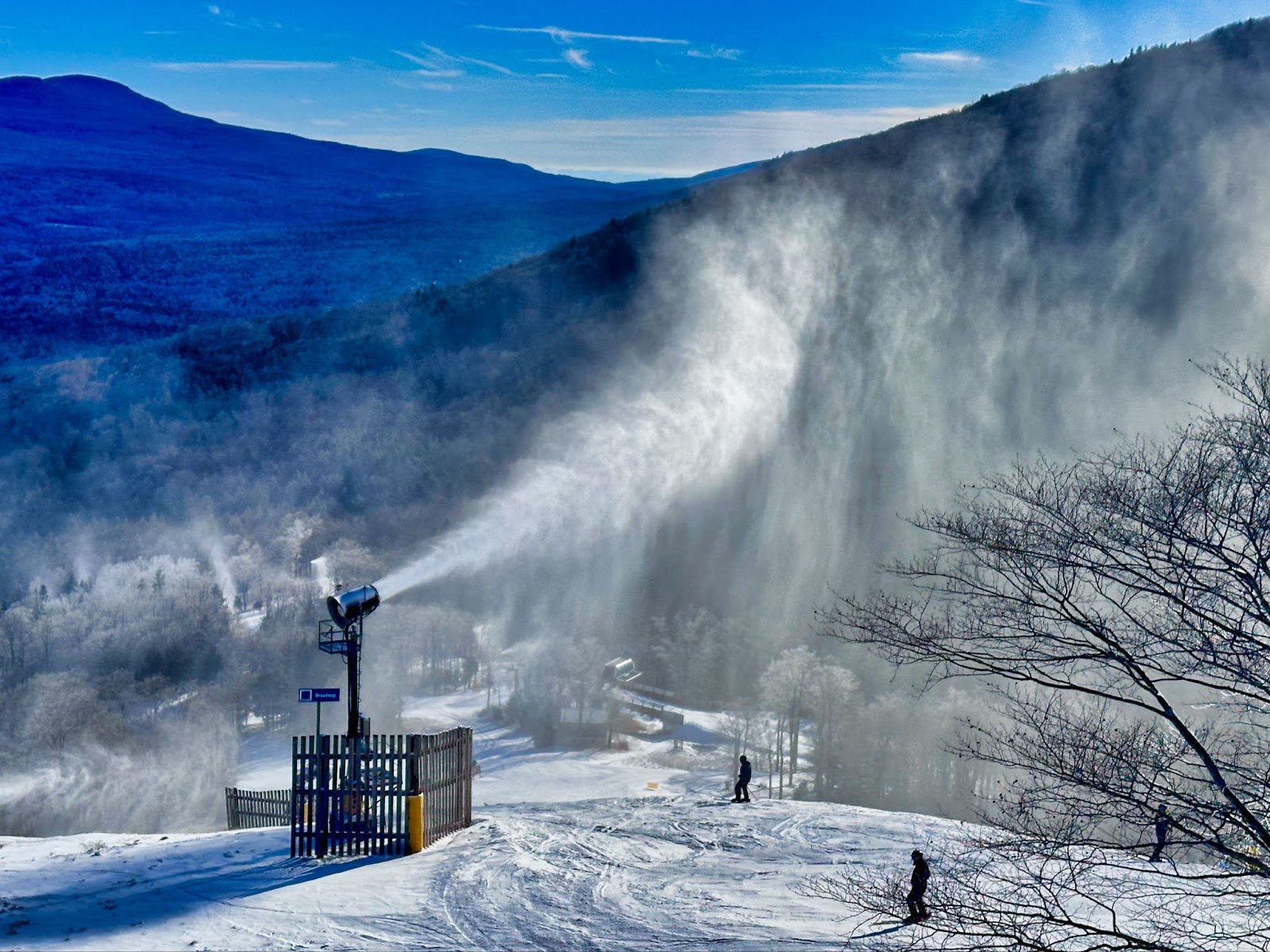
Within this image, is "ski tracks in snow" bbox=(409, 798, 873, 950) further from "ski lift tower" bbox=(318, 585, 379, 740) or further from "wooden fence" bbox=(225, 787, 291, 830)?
"wooden fence" bbox=(225, 787, 291, 830)

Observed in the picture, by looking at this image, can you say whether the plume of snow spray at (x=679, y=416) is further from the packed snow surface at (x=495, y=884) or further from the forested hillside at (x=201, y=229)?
the forested hillside at (x=201, y=229)

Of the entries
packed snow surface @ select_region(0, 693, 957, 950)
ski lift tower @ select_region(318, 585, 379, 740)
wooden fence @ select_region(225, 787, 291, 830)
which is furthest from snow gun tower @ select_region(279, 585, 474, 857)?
wooden fence @ select_region(225, 787, 291, 830)

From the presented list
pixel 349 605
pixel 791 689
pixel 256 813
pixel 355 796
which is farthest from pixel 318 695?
pixel 791 689

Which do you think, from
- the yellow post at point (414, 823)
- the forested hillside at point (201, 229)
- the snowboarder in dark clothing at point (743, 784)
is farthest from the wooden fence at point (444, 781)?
the forested hillside at point (201, 229)

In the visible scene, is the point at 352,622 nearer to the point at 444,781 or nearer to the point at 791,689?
the point at 444,781

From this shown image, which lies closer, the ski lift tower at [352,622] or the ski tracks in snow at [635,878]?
the ski tracks in snow at [635,878]

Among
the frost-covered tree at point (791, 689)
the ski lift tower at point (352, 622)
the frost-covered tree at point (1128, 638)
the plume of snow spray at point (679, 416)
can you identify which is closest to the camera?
the frost-covered tree at point (1128, 638)
